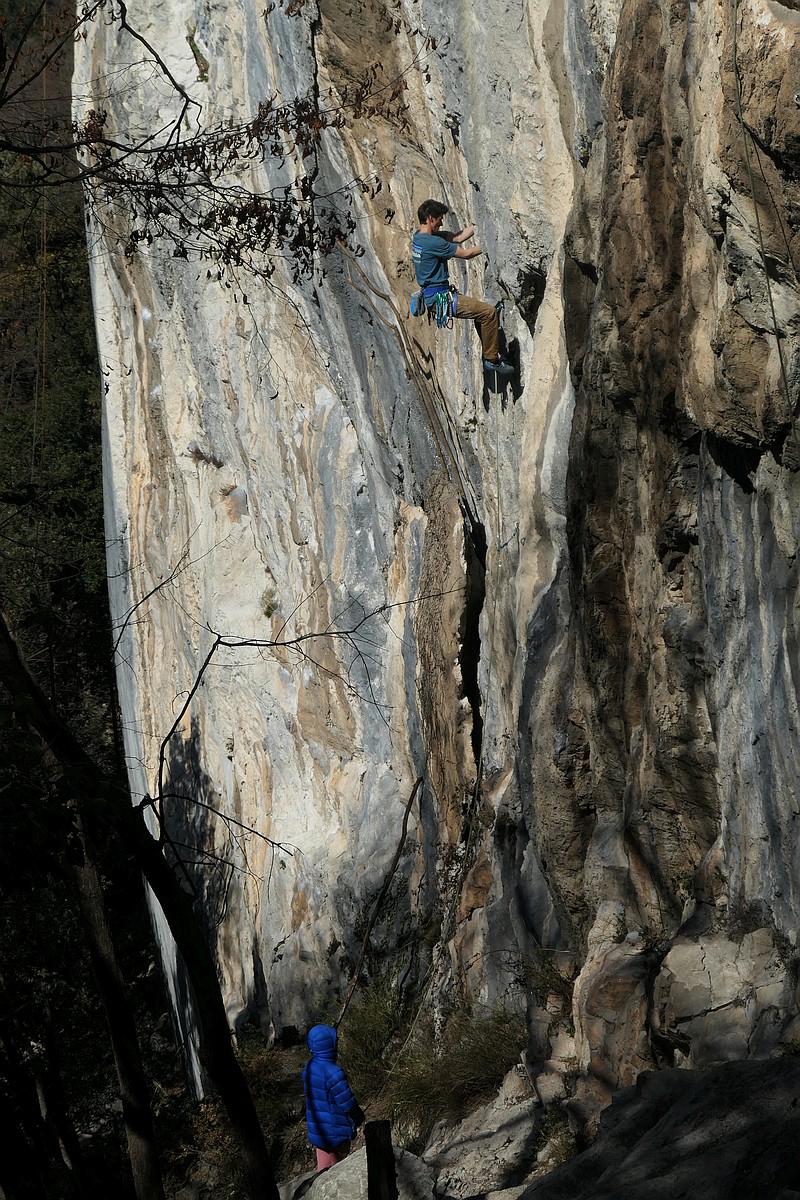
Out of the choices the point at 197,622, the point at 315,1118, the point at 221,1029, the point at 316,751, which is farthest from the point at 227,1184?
the point at 197,622

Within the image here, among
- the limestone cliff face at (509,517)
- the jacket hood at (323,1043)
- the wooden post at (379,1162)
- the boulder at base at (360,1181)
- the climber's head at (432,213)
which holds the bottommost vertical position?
the boulder at base at (360,1181)

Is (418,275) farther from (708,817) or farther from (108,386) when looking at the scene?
(108,386)

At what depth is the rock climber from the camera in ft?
23.2

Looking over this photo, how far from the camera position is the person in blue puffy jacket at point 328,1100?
22.4 feet

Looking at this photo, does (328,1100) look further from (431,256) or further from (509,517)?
(431,256)

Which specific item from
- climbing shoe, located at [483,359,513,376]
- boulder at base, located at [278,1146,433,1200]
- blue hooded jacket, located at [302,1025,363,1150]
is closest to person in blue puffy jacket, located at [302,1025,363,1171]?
blue hooded jacket, located at [302,1025,363,1150]

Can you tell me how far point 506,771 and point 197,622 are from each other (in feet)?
20.8

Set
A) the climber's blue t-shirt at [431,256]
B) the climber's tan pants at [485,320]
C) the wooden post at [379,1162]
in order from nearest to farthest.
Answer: the wooden post at [379,1162] → the climber's tan pants at [485,320] → the climber's blue t-shirt at [431,256]

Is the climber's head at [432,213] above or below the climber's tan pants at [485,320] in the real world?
above

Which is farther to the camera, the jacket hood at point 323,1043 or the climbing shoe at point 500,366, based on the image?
the climbing shoe at point 500,366

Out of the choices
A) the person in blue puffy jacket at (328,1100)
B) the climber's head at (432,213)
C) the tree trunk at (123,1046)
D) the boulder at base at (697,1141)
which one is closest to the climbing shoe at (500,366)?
the climber's head at (432,213)

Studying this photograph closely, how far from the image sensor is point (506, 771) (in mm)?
8055

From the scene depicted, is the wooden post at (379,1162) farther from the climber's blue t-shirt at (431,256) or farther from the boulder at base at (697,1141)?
the climber's blue t-shirt at (431,256)

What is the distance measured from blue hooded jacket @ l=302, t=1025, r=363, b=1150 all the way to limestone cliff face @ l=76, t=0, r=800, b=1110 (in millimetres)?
1154
